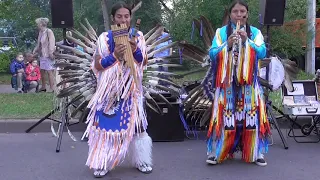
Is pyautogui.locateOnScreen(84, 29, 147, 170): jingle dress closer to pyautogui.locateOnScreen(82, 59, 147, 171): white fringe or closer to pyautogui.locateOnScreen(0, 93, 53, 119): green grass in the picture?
pyautogui.locateOnScreen(82, 59, 147, 171): white fringe

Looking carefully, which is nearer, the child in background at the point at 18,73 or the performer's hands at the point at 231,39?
the performer's hands at the point at 231,39

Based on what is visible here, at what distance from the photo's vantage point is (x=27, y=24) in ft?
86.7

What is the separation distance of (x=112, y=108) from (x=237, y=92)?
1.32 meters

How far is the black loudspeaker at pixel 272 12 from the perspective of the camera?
7.27 meters

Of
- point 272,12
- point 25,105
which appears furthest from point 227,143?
point 25,105

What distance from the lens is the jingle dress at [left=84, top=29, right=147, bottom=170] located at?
497 cm

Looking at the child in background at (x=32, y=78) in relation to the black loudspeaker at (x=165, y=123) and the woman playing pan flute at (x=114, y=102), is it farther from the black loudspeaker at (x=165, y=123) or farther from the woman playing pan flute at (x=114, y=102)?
the woman playing pan flute at (x=114, y=102)

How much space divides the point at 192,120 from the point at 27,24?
2082 cm

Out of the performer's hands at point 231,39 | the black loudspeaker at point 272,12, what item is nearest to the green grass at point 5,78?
the black loudspeaker at point 272,12

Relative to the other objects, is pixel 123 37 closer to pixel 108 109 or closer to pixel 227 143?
pixel 108 109

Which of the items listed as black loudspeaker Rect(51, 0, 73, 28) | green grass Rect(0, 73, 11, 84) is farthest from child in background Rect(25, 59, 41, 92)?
black loudspeaker Rect(51, 0, 73, 28)

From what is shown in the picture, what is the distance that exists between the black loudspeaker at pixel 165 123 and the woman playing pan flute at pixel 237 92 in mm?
1434

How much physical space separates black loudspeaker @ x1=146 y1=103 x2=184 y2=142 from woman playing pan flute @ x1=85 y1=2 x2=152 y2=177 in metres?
1.86

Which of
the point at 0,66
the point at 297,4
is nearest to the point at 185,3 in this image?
the point at 297,4
